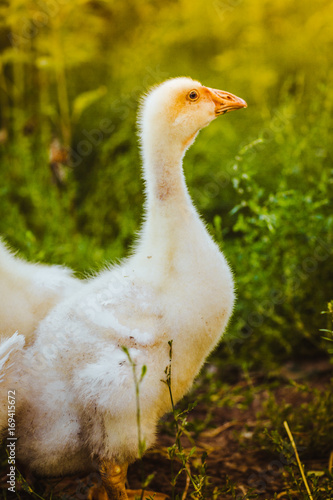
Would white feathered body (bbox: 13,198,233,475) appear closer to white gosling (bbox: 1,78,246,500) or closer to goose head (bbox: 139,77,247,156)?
white gosling (bbox: 1,78,246,500)

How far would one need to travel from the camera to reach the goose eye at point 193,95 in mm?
1929

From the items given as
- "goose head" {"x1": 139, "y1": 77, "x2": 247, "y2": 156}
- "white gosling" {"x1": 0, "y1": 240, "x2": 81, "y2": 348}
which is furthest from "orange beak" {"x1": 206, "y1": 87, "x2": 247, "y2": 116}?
"white gosling" {"x1": 0, "y1": 240, "x2": 81, "y2": 348}

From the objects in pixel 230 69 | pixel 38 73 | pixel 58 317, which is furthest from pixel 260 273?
pixel 38 73

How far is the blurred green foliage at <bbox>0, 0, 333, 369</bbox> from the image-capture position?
292cm

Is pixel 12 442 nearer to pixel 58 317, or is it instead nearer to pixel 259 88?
pixel 58 317

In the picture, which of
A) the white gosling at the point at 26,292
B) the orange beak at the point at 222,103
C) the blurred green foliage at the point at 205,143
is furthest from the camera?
the blurred green foliage at the point at 205,143

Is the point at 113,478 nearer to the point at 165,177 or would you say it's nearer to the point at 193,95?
the point at 165,177

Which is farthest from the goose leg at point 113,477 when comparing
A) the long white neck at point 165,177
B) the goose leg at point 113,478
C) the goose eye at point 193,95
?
the goose eye at point 193,95

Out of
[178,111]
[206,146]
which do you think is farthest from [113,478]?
[206,146]

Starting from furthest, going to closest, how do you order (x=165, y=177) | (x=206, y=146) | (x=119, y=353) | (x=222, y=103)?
1. (x=206, y=146)
2. (x=222, y=103)
3. (x=165, y=177)
4. (x=119, y=353)

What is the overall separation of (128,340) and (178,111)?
2.89 feet

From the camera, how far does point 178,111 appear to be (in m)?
1.89

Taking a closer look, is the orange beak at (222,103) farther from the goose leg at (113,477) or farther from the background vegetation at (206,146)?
the goose leg at (113,477)

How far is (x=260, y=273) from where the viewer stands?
112 inches
